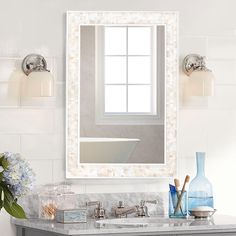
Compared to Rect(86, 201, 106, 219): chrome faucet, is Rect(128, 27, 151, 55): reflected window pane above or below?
above

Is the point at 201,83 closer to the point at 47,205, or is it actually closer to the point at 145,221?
the point at 145,221

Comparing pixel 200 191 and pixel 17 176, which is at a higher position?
pixel 17 176

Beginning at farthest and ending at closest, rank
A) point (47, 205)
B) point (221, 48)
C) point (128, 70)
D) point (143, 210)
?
point (221, 48) < point (128, 70) < point (143, 210) < point (47, 205)

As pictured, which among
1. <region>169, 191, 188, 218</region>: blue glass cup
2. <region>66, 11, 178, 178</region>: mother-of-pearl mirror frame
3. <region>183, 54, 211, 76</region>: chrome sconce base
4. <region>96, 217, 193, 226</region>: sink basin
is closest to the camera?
<region>96, 217, 193, 226</region>: sink basin

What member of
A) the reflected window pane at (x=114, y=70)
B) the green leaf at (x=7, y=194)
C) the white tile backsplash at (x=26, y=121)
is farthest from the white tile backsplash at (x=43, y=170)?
the green leaf at (x=7, y=194)

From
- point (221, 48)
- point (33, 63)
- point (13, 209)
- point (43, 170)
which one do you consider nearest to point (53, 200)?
point (43, 170)

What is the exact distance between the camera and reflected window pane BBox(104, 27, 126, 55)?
397 centimetres

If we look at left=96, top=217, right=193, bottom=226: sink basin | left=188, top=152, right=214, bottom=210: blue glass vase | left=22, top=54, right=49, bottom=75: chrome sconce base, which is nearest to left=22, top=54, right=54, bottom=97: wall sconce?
left=22, top=54, right=49, bottom=75: chrome sconce base

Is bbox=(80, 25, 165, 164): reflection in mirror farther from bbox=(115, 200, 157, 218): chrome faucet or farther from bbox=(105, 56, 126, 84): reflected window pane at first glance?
bbox=(115, 200, 157, 218): chrome faucet

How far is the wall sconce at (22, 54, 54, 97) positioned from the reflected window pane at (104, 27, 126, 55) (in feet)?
1.07

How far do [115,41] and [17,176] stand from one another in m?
1.90

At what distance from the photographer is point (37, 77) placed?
3818mm

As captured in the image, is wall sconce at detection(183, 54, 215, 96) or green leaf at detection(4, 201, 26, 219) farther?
wall sconce at detection(183, 54, 215, 96)

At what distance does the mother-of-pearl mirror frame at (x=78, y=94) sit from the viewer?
154 inches
